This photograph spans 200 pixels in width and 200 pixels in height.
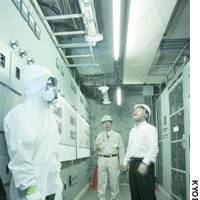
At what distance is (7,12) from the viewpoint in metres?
2.42

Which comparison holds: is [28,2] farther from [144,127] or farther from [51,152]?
[144,127]

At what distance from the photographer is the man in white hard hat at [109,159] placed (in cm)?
556

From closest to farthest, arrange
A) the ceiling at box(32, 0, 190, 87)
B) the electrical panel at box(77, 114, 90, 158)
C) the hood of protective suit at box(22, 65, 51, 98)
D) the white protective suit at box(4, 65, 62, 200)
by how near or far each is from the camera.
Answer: the white protective suit at box(4, 65, 62, 200), the hood of protective suit at box(22, 65, 51, 98), the ceiling at box(32, 0, 190, 87), the electrical panel at box(77, 114, 90, 158)

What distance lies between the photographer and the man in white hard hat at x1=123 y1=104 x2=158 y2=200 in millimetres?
4008

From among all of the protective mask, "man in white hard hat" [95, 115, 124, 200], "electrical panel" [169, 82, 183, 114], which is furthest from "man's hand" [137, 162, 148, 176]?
the protective mask

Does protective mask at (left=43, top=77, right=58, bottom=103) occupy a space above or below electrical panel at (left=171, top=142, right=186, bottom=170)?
above

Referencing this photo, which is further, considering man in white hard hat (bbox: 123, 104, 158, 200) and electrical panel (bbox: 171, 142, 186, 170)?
electrical panel (bbox: 171, 142, 186, 170)

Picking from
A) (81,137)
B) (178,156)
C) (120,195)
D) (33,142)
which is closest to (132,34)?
(178,156)

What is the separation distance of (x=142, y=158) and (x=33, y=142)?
2290 mm

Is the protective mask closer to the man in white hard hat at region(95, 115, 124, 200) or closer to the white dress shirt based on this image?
the white dress shirt

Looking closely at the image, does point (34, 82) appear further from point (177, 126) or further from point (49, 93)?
point (177, 126)

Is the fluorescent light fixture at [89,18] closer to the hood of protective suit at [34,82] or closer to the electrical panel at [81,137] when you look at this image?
the hood of protective suit at [34,82]

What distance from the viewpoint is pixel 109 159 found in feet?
18.5
